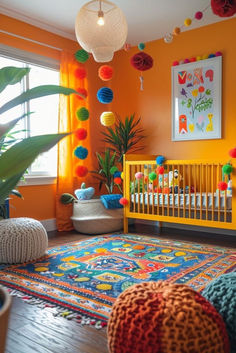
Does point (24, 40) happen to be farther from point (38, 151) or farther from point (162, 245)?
point (38, 151)

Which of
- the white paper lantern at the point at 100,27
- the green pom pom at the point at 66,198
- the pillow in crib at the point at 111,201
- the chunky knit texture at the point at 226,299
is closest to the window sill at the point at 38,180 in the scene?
the green pom pom at the point at 66,198

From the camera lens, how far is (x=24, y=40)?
336cm

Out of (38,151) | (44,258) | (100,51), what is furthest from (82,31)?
(38,151)

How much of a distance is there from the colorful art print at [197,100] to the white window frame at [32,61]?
1.41m

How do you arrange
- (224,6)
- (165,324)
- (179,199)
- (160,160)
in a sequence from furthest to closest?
(160,160)
(179,199)
(224,6)
(165,324)

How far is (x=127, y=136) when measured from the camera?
3.86 meters

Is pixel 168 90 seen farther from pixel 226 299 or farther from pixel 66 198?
pixel 226 299

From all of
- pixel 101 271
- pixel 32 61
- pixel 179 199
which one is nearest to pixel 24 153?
pixel 101 271

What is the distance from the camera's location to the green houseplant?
12.6ft

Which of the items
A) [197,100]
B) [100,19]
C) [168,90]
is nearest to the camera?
[100,19]

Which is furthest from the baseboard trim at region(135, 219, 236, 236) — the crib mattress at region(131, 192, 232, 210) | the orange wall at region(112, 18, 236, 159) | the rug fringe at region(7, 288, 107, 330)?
the rug fringe at region(7, 288, 107, 330)

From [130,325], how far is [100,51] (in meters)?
1.96

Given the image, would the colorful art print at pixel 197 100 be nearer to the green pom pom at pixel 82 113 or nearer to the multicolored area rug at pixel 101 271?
the green pom pom at pixel 82 113

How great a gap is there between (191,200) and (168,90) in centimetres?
145
